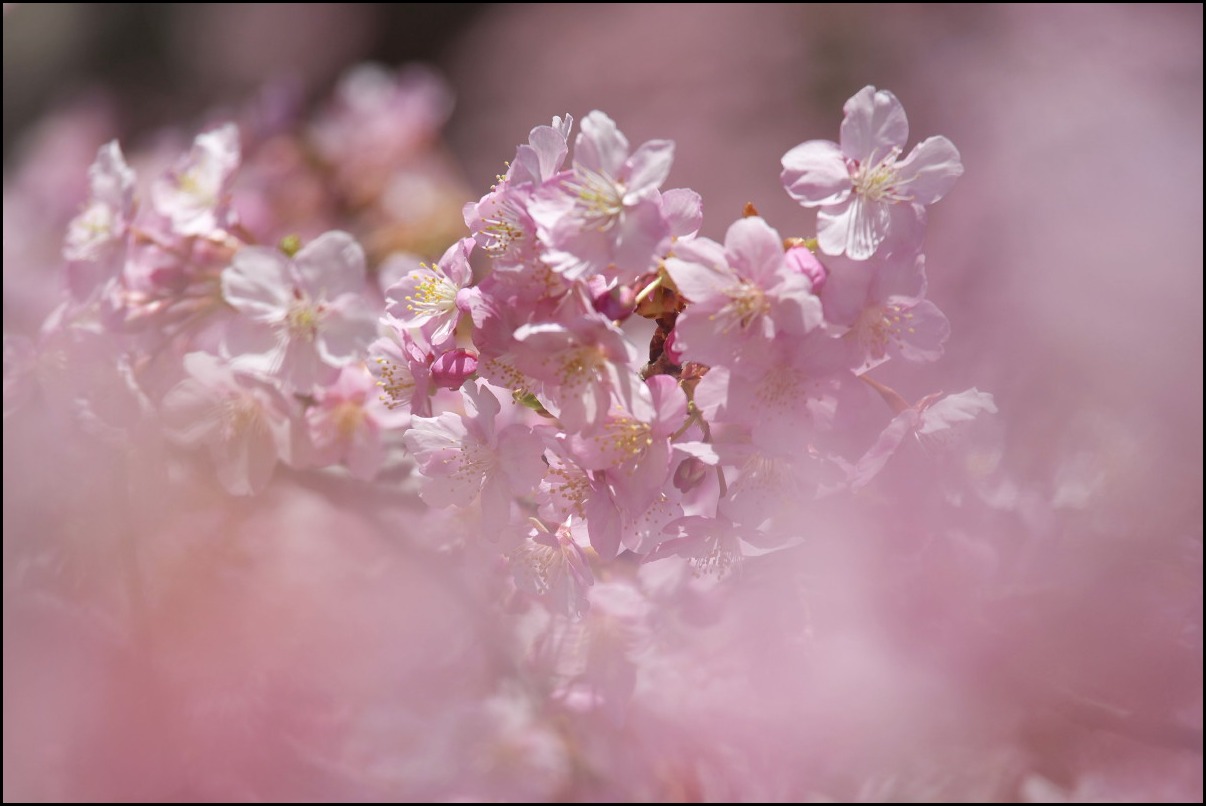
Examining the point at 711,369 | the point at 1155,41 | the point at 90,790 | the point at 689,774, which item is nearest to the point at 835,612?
the point at 689,774

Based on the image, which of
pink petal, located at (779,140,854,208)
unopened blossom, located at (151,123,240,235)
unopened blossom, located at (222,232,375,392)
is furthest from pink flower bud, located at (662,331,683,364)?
unopened blossom, located at (151,123,240,235)

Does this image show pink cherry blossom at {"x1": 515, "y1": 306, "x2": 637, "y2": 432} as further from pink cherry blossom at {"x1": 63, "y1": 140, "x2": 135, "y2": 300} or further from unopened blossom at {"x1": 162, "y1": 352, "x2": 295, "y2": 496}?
pink cherry blossom at {"x1": 63, "y1": 140, "x2": 135, "y2": 300}

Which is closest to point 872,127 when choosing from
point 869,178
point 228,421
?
point 869,178

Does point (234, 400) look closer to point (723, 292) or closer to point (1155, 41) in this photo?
point (723, 292)

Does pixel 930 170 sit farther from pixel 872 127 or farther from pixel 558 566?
pixel 558 566

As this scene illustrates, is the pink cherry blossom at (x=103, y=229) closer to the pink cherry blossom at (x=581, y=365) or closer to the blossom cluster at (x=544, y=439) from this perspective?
the blossom cluster at (x=544, y=439)

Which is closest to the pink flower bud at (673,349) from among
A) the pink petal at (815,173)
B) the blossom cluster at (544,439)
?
the blossom cluster at (544,439)
